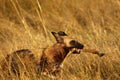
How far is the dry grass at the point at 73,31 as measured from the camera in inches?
164

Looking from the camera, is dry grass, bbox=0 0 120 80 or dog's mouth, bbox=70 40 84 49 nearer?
dog's mouth, bbox=70 40 84 49

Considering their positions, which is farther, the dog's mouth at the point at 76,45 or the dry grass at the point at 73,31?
the dry grass at the point at 73,31

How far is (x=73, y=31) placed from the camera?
5328 millimetres

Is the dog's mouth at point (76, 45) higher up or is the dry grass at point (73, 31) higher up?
the dog's mouth at point (76, 45)

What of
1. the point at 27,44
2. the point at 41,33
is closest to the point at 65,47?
the point at 27,44

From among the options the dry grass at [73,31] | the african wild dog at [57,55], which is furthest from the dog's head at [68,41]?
the dry grass at [73,31]

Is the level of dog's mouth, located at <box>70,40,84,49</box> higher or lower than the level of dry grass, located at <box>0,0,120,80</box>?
higher

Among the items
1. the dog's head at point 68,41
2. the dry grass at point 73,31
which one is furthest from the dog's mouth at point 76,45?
the dry grass at point 73,31

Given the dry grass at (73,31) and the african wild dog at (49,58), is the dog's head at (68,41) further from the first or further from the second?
the dry grass at (73,31)

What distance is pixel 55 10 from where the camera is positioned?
704 cm

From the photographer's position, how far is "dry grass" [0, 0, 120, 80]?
416 cm

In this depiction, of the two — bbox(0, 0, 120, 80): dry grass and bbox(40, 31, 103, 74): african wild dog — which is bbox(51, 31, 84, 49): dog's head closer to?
bbox(40, 31, 103, 74): african wild dog

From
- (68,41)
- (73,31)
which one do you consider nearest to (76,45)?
(68,41)

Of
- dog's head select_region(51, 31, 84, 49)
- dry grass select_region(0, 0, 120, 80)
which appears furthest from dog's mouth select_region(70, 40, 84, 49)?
dry grass select_region(0, 0, 120, 80)
